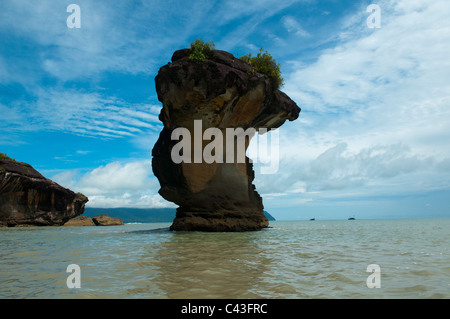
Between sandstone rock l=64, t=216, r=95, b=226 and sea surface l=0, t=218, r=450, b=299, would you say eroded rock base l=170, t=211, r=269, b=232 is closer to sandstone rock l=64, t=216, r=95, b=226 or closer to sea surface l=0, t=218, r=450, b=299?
sea surface l=0, t=218, r=450, b=299

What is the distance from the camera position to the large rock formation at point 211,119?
48.7 feet

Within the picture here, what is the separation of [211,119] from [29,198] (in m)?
27.8

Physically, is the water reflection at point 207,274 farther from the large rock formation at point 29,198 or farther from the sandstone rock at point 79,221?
the sandstone rock at point 79,221

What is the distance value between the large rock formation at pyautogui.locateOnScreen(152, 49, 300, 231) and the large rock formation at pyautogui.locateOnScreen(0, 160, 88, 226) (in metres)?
21.6

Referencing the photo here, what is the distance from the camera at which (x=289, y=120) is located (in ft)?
65.3

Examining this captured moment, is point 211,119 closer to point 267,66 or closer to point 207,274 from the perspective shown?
point 267,66

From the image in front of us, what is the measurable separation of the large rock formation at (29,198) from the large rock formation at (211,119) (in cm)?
2165

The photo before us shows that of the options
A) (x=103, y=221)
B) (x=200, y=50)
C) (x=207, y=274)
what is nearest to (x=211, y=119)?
(x=200, y=50)

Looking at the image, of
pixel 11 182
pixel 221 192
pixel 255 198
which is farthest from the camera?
pixel 11 182

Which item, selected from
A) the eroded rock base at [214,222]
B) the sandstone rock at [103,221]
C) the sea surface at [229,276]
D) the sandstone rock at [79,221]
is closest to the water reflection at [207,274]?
the sea surface at [229,276]

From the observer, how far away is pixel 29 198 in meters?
32.3
